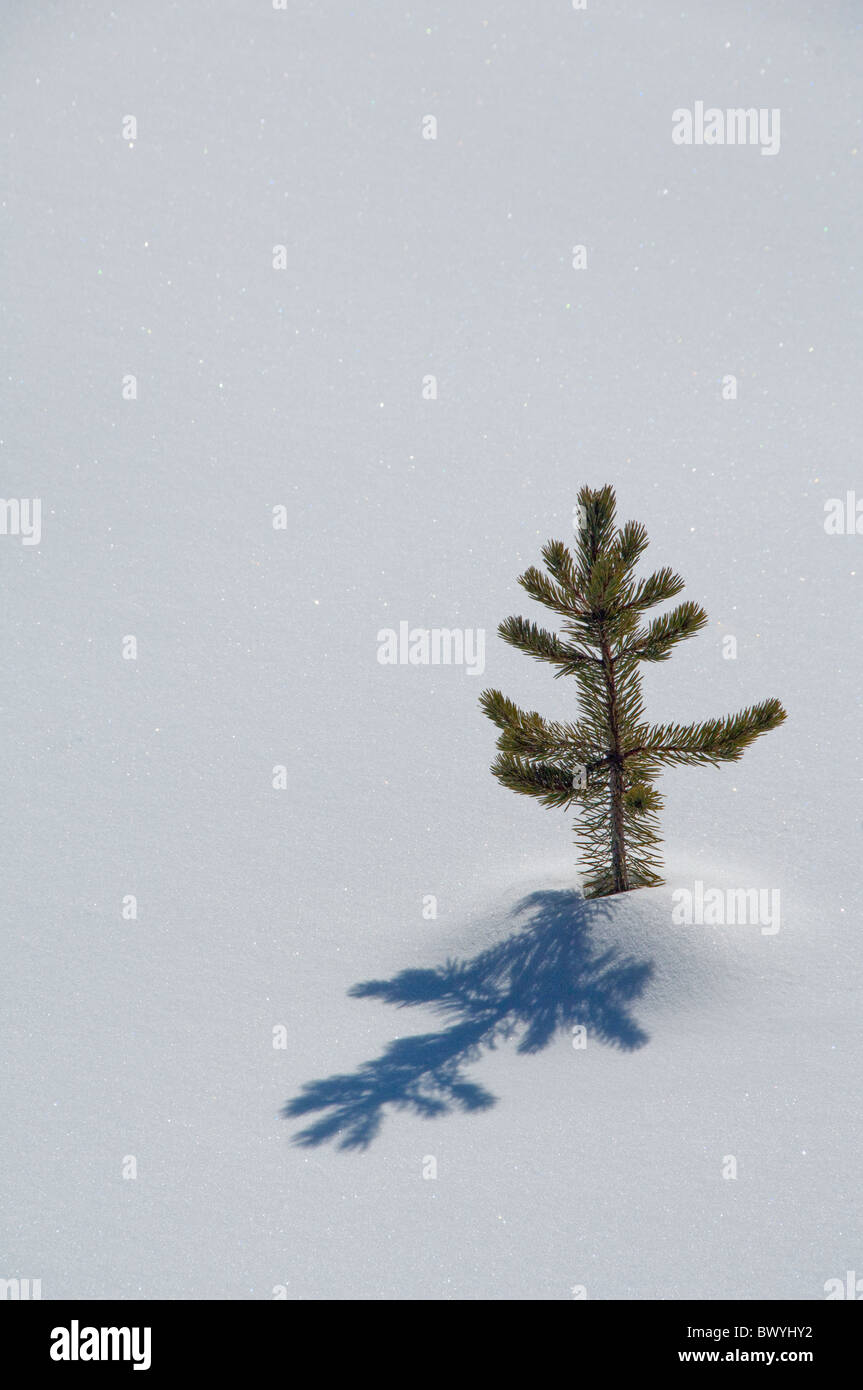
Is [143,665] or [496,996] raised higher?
[143,665]

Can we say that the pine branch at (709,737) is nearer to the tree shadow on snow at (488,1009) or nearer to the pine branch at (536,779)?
the pine branch at (536,779)

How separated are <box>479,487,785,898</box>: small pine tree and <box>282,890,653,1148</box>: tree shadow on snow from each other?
2.44 ft

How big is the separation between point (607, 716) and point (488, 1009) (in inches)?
100

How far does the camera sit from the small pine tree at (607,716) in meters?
10.2

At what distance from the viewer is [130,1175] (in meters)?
8.52

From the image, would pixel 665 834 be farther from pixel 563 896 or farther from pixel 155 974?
pixel 155 974

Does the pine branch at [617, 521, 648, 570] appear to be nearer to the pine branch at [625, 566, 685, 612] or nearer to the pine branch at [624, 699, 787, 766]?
the pine branch at [625, 566, 685, 612]

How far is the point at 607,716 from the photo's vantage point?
34.8 ft

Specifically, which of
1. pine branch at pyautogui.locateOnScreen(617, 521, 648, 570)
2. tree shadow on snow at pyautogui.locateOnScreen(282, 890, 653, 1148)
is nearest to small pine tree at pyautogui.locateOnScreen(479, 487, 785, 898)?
pine branch at pyautogui.locateOnScreen(617, 521, 648, 570)

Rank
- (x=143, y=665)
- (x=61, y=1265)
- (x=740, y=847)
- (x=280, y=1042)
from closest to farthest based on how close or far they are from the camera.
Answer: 1. (x=61, y=1265)
2. (x=280, y=1042)
3. (x=740, y=847)
4. (x=143, y=665)

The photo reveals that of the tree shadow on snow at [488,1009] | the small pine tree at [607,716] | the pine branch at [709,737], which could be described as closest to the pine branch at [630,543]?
the small pine tree at [607,716]

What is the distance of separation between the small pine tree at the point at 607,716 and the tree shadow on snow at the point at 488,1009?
742 mm

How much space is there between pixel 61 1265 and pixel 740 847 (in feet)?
24.8

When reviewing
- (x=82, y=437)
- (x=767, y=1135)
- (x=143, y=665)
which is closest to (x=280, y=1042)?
(x=767, y=1135)
